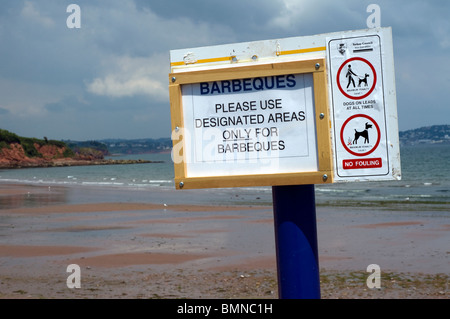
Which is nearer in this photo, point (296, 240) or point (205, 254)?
point (296, 240)

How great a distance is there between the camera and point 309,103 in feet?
9.59

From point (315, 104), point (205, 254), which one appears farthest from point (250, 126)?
point (205, 254)

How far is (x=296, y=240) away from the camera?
295 centimetres

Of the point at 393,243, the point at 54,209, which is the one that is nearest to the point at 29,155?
the point at 54,209

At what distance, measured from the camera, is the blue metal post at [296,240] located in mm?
2941

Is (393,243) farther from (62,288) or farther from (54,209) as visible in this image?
(54,209)

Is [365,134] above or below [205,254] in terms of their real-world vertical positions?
above

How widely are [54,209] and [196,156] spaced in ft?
75.4

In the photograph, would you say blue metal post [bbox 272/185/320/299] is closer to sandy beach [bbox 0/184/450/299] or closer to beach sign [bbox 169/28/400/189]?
beach sign [bbox 169/28/400/189]

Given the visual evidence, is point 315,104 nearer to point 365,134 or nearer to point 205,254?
point 365,134

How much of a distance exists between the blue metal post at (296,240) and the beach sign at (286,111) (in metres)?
0.11

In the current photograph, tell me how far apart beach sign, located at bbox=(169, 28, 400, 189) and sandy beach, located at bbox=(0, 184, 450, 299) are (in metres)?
5.68

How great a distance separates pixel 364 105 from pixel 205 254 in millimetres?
9739
